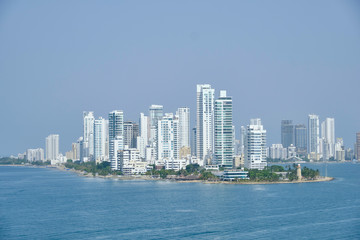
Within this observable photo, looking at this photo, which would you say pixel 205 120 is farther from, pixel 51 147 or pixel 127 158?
pixel 51 147

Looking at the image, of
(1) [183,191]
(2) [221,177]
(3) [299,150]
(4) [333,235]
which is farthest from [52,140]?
(4) [333,235]

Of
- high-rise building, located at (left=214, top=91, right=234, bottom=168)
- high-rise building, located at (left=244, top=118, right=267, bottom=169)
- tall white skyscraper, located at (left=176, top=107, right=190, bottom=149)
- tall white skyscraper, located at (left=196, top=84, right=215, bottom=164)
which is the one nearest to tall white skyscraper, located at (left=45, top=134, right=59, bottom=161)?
tall white skyscraper, located at (left=176, top=107, right=190, bottom=149)

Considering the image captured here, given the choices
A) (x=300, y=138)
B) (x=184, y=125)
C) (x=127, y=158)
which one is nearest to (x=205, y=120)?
(x=184, y=125)

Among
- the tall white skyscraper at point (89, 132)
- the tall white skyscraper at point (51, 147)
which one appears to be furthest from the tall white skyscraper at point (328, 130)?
the tall white skyscraper at point (51, 147)

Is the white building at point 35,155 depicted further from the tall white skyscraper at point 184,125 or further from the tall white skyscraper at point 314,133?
the tall white skyscraper at point 314,133

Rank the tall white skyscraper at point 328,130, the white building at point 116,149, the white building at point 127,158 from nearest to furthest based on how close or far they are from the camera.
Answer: the white building at point 127,158, the white building at point 116,149, the tall white skyscraper at point 328,130

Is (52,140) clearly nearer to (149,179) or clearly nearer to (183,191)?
(149,179)
